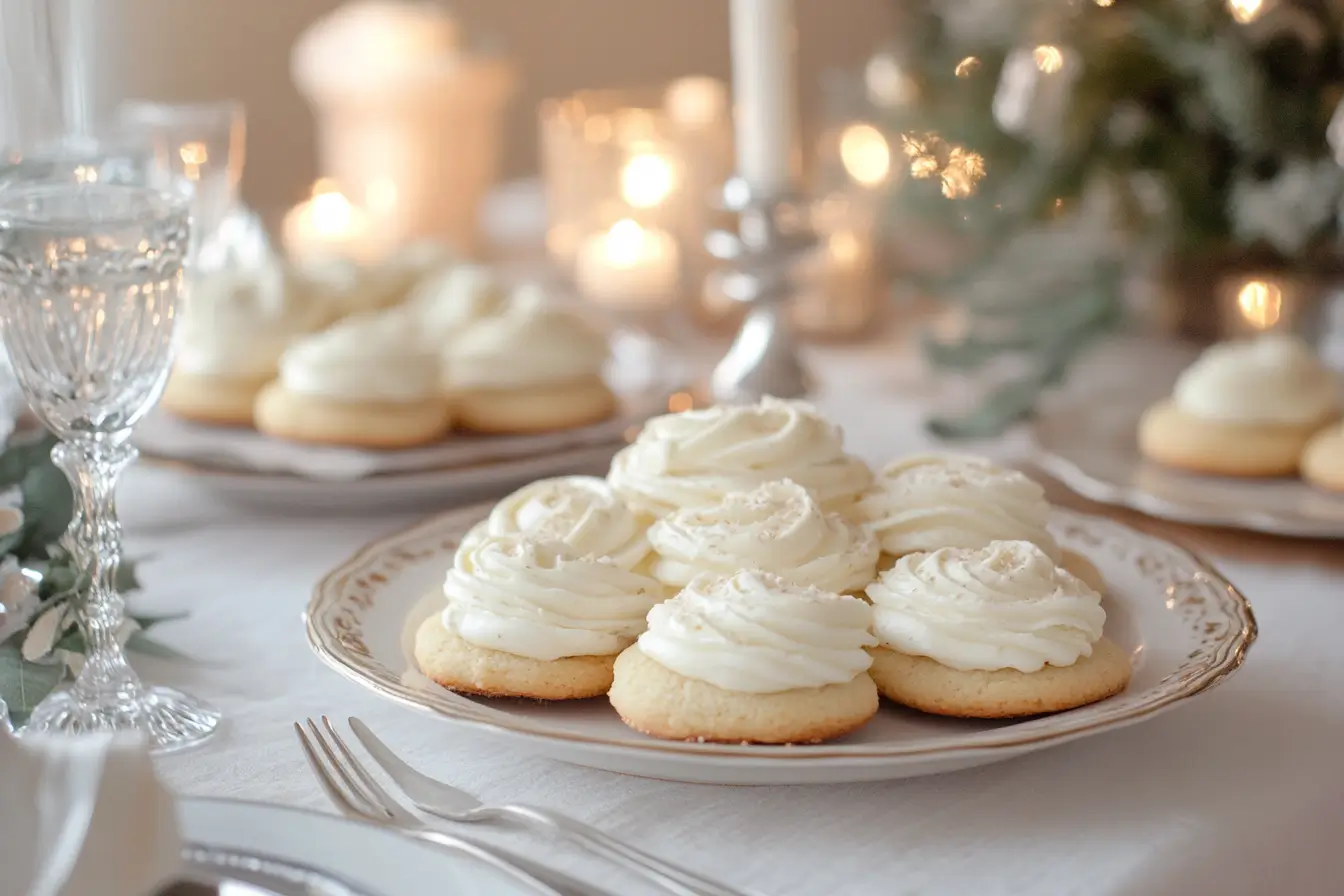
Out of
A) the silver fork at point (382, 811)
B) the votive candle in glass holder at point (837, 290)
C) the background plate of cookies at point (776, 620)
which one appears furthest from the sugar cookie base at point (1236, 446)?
the silver fork at point (382, 811)

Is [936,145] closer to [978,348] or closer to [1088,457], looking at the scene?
[978,348]

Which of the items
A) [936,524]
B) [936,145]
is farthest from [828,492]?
[936,145]

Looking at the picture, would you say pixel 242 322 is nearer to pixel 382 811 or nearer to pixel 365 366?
pixel 365 366

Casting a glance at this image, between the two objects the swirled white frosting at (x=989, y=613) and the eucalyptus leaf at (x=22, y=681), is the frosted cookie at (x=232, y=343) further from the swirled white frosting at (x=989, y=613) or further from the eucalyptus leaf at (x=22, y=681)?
the swirled white frosting at (x=989, y=613)

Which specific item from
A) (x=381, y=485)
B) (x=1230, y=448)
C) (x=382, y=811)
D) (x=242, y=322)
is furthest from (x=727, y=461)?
(x=242, y=322)

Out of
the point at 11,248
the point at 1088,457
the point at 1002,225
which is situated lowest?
the point at 1088,457

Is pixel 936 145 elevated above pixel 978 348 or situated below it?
above

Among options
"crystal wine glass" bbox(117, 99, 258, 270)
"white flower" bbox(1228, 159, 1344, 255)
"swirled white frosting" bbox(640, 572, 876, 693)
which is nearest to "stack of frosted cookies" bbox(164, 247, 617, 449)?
"crystal wine glass" bbox(117, 99, 258, 270)
